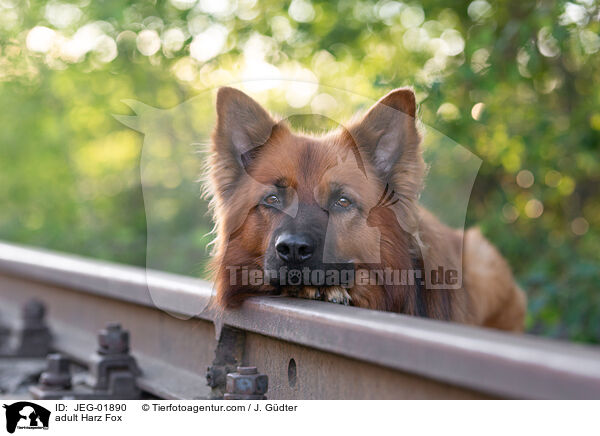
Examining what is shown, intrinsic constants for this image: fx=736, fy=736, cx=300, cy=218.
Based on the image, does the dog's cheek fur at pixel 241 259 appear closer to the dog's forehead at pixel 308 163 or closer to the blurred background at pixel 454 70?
the dog's forehead at pixel 308 163

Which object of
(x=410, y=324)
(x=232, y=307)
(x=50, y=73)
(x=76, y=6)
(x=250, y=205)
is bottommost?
(x=410, y=324)

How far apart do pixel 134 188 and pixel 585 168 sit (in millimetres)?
7050

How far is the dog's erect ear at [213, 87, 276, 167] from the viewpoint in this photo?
387cm

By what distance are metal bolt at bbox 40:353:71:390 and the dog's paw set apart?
66.5 inches

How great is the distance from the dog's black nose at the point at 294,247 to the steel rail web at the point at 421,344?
0.20 metres

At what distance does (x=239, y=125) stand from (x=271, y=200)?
0.49m

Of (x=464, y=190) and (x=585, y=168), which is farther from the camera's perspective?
(x=585, y=168)

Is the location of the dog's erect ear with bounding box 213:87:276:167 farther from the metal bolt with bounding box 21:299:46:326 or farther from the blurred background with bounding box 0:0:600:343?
the metal bolt with bounding box 21:299:46:326

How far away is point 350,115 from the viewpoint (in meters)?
4.10

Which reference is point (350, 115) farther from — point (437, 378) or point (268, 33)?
point (268, 33)

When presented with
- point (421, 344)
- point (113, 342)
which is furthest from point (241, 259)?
point (421, 344)

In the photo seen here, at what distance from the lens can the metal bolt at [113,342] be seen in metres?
4.36
